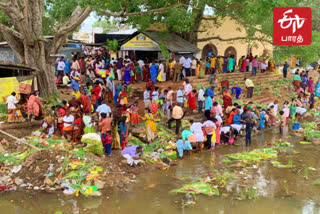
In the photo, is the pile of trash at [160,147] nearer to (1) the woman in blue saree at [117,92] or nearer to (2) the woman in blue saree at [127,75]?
(1) the woman in blue saree at [117,92]

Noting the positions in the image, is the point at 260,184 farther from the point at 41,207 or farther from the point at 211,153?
the point at 41,207

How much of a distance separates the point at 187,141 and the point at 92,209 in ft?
13.5

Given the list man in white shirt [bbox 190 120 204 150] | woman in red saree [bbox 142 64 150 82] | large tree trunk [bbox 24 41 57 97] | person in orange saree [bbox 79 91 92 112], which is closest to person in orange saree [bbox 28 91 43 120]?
person in orange saree [bbox 79 91 92 112]

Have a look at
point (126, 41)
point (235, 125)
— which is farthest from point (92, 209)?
point (126, 41)

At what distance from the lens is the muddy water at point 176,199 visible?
7.10 meters

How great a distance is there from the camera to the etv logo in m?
13.0

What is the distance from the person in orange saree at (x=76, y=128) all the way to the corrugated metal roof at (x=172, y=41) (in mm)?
8687

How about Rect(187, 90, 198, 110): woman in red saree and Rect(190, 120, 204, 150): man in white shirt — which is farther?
Rect(187, 90, 198, 110): woman in red saree

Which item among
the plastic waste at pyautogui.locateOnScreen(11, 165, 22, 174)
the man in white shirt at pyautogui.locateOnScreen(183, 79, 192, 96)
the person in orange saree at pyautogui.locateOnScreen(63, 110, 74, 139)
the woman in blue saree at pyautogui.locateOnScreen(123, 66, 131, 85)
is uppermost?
the woman in blue saree at pyautogui.locateOnScreen(123, 66, 131, 85)

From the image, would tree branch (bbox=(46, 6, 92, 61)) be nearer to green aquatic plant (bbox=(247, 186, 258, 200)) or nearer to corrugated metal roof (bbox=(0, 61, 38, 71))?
corrugated metal roof (bbox=(0, 61, 38, 71))

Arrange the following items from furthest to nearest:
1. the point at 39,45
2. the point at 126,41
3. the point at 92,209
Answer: the point at 126,41 < the point at 39,45 < the point at 92,209

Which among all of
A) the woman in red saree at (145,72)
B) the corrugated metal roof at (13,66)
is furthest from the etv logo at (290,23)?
the corrugated metal roof at (13,66)

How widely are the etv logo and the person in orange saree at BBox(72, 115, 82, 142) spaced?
8463mm

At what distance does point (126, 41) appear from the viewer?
1864 cm
